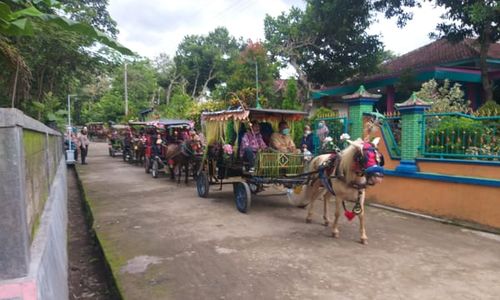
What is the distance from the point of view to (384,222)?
6.86 metres

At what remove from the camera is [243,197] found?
7477 millimetres

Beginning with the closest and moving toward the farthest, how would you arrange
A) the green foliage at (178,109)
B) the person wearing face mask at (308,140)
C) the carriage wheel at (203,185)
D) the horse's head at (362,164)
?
the horse's head at (362,164) < the carriage wheel at (203,185) < the person wearing face mask at (308,140) < the green foliage at (178,109)

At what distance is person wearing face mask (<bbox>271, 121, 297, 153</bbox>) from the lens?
25.3 feet

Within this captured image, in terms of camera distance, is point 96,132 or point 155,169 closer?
point 155,169

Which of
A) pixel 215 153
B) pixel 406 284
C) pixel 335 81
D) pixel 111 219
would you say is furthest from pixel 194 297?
pixel 335 81

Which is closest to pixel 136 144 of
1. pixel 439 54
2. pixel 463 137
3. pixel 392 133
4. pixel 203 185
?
pixel 203 185

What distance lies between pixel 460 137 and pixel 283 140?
131 inches

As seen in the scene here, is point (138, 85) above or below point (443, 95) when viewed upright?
above

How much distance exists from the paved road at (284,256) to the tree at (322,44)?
11166mm

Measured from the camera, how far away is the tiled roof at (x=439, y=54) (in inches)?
591

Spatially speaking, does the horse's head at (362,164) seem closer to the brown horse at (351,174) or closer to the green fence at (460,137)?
the brown horse at (351,174)

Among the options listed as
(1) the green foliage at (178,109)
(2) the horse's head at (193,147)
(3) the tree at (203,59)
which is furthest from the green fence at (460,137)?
(3) the tree at (203,59)

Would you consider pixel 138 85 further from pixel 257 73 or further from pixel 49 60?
pixel 49 60

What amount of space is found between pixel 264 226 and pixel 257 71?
546 inches
